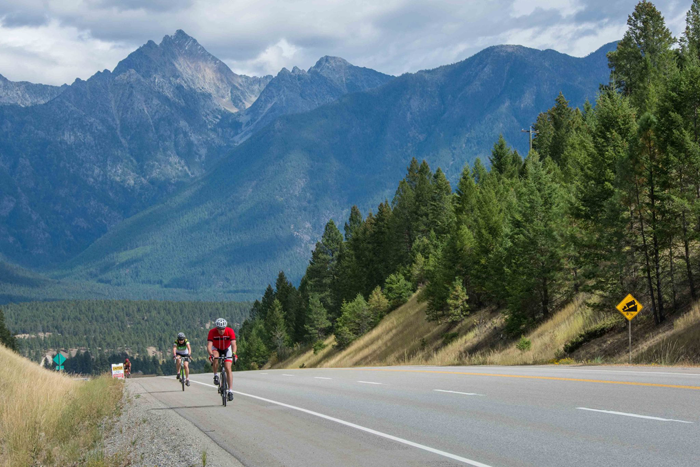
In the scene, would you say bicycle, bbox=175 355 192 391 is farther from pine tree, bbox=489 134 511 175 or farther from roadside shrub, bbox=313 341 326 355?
roadside shrub, bbox=313 341 326 355

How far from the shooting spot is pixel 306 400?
1672cm

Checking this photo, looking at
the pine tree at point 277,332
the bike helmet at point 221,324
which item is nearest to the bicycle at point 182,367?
the bike helmet at point 221,324

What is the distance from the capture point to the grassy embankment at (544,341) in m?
24.2

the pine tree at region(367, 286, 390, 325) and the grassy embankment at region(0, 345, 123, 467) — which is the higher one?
the pine tree at region(367, 286, 390, 325)

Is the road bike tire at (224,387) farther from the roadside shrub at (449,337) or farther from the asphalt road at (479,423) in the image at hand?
the roadside shrub at (449,337)

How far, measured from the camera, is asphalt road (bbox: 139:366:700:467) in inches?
342

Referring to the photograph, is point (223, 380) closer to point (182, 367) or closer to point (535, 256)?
point (182, 367)

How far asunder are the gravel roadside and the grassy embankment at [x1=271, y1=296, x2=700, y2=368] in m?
15.4

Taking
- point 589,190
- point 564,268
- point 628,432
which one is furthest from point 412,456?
point 564,268

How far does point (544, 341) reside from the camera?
3266 cm

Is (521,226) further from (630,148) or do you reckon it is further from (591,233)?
(630,148)

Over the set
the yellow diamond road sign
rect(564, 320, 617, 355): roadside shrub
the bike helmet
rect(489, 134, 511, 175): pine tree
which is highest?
rect(489, 134, 511, 175): pine tree

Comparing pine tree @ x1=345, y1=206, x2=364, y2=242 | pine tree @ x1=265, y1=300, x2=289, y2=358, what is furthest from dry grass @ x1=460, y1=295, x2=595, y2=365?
pine tree @ x1=265, y1=300, x2=289, y2=358

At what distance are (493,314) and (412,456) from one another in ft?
130
